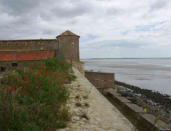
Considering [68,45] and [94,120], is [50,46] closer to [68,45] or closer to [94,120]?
[68,45]

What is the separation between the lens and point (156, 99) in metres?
15.9

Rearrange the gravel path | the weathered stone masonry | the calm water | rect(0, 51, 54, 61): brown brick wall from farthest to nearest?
the calm water
the weathered stone masonry
rect(0, 51, 54, 61): brown brick wall
the gravel path

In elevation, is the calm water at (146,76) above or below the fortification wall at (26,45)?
below

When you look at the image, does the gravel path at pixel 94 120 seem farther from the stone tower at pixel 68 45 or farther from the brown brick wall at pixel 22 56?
the stone tower at pixel 68 45

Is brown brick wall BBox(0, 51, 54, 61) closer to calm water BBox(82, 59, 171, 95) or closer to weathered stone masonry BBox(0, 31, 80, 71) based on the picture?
weathered stone masonry BBox(0, 31, 80, 71)

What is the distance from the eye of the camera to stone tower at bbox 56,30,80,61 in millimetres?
22531

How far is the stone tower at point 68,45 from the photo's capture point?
73.9 ft

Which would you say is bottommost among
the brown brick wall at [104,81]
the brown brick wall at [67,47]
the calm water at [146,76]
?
the calm water at [146,76]

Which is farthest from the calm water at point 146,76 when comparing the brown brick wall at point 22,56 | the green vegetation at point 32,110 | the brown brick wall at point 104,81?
the green vegetation at point 32,110

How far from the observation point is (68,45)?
22578mm

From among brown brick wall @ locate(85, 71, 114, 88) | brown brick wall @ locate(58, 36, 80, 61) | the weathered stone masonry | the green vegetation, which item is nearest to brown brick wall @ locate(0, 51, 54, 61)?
the weathered stone masonry

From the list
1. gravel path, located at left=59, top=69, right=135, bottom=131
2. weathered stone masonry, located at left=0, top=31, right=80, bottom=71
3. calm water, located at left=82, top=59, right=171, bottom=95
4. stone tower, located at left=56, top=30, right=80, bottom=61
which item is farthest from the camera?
calm water, located at left=82, top=59, right=171, bottom=95

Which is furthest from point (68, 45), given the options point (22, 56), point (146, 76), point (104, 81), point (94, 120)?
point (146, 76)

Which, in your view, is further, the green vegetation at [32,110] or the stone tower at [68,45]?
the stone tower at [68,45]
